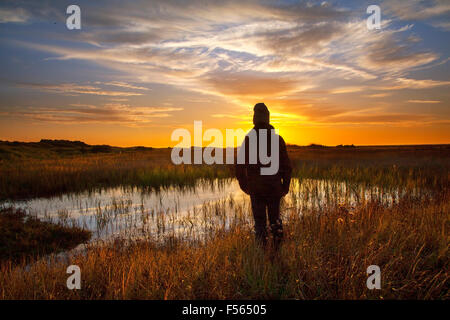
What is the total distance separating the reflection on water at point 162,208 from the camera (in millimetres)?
7766

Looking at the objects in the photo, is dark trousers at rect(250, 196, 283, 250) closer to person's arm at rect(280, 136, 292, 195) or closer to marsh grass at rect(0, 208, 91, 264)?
person's arm at rect(280, 136, 292, 195)

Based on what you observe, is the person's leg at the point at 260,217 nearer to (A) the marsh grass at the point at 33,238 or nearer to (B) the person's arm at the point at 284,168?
(B) the person's arm at the point at 284,168

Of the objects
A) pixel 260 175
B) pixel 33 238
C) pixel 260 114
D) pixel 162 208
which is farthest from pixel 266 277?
pixel 162 208

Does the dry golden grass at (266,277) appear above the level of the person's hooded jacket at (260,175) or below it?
below

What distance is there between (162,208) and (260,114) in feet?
24.4

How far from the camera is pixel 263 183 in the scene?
4395 mm

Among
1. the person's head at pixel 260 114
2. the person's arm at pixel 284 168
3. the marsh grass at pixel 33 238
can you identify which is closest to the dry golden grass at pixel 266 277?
the person's arm at pixel 284 168

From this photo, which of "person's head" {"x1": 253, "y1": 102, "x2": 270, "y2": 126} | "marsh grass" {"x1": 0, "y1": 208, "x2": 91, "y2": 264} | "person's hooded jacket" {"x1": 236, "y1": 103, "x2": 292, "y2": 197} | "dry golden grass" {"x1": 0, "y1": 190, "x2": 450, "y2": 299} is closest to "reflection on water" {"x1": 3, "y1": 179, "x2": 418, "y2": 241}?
"marsh grass" {"x1": 0, "y1": 208, "x2": 91, "y2": 264}

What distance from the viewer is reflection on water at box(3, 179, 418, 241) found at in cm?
777

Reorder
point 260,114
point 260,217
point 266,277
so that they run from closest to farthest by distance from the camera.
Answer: point 266,277 → point 260,114 → point 260,217

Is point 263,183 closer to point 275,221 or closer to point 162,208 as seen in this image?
point 275,221

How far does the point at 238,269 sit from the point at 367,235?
106 inches
